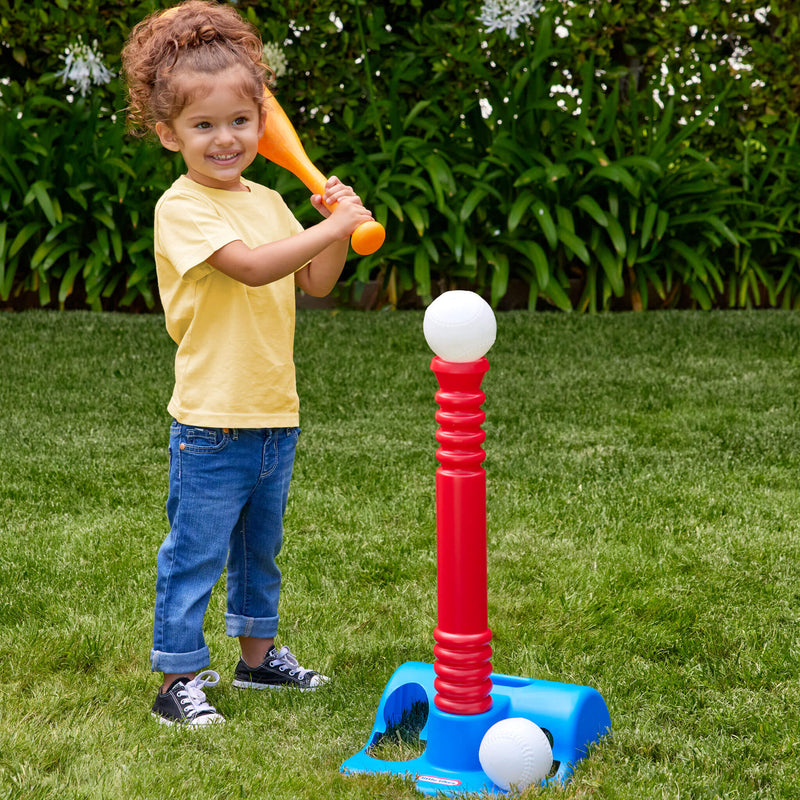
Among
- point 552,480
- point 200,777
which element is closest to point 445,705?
point 200,777

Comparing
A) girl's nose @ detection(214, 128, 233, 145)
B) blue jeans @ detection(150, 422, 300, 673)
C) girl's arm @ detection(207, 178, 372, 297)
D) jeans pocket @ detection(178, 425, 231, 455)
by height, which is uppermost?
girl's nose @ detection(214, 128, 233, 145)

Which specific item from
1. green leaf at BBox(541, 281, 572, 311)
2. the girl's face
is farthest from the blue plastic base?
green leaf at BBox(541, 281, 572, 311)

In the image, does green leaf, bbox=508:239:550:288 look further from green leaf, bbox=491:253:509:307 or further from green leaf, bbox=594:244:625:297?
green leaf, bbox=594:244:625:297

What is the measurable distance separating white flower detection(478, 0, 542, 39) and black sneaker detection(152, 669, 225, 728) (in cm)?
493

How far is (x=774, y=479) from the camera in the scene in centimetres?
362

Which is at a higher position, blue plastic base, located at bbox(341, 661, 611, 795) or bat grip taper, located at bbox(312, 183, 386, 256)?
bat grip taper, located at bbox(312, 183, 386, 256)

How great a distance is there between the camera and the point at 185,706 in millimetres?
2209

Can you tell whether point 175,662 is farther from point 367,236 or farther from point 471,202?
point 471,202

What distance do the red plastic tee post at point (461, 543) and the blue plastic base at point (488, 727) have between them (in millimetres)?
34

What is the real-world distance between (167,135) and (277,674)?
3.57 ft

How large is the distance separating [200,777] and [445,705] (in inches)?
17.0

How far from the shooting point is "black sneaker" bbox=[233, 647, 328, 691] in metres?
2.38

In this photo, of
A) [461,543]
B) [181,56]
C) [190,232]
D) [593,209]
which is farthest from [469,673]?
[593,209]

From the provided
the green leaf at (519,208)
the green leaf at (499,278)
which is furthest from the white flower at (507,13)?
the green leaf at (499,278)
